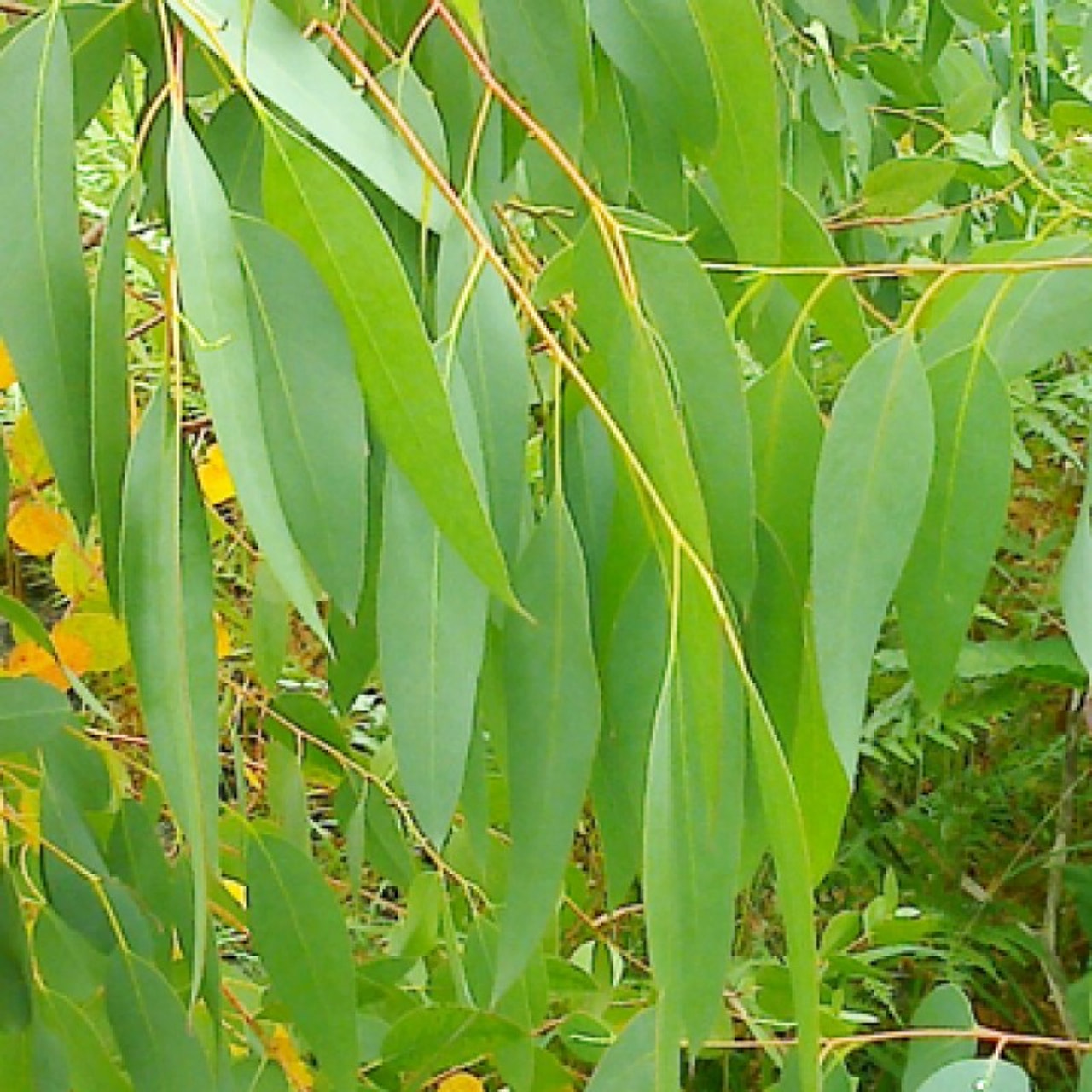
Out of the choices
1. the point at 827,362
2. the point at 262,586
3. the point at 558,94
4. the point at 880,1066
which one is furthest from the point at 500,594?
the point at 880,1066

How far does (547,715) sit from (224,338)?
171mm

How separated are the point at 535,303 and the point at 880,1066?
1.20 meters

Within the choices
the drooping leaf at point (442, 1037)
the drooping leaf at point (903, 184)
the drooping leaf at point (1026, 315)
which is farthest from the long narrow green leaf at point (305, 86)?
the drooping leaf at point (903, 184)

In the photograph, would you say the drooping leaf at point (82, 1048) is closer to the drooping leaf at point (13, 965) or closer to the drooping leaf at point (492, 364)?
the drooping leaf at point (13, 965)

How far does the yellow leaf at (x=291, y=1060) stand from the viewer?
839 millimetres

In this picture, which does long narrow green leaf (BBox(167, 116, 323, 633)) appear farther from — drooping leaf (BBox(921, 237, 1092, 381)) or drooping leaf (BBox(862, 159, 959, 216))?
drooping leaf (BBox(862, 159, 959, 216))

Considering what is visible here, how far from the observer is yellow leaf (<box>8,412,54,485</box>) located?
2.79 ft

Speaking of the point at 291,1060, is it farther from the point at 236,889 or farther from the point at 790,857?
the point at 790,857

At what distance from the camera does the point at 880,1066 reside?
5.07ft

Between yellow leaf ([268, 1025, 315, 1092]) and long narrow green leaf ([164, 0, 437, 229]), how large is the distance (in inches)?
20.3

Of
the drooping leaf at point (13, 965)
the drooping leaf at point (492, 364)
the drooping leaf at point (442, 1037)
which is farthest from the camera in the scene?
the drooping leaf at point (442, 1037)

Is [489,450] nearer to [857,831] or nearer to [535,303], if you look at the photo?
[535,303]

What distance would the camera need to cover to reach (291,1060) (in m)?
0.85

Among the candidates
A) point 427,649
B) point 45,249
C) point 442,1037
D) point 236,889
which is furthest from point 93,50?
point 236,889
